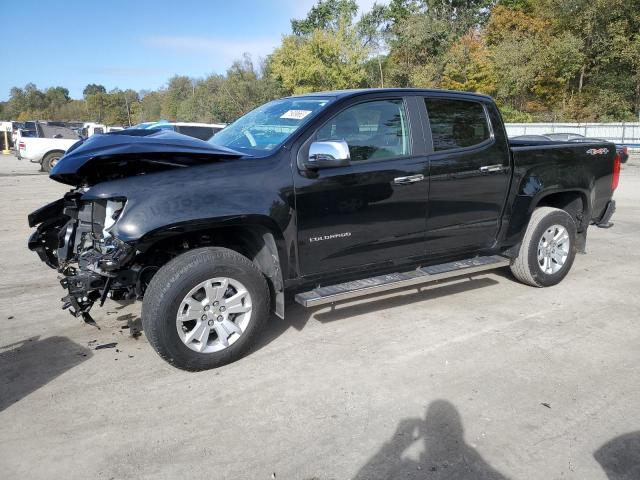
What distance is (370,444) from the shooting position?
2846 millimetres

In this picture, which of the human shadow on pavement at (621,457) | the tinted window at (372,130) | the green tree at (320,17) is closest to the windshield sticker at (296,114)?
the tinted window at (372,130)

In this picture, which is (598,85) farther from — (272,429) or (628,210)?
(272,429)

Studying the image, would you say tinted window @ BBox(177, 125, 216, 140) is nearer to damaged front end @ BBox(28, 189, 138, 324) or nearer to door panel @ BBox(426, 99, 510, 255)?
damaged front end @ BBox(28, 189, 138, 324)

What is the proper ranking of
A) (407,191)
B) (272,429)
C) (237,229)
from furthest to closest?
1. (407,191)
2. (237,229)
3. (272,429)

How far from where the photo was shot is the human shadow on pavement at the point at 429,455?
261 centimetres

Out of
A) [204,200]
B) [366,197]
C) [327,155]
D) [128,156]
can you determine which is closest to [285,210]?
[327,155]

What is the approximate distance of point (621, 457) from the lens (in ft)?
9.00

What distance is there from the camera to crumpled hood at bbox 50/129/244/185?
3.45 metres

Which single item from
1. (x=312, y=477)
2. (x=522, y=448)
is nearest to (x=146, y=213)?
(x=312, y=477)

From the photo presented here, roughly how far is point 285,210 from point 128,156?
113cm

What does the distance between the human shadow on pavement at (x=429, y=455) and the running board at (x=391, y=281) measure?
1.16 metres

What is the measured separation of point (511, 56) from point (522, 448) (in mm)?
37288

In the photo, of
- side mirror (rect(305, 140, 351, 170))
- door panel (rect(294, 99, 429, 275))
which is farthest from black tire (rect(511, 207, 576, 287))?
side mirror (rect(305, 140, 351, 170))

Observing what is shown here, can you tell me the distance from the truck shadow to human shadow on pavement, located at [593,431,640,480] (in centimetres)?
230
